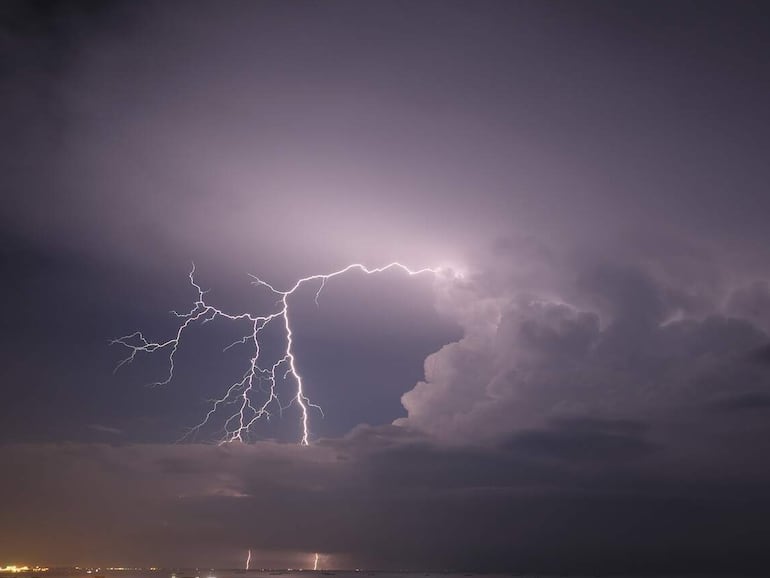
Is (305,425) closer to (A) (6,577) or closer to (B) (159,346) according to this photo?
(B) (159,346)

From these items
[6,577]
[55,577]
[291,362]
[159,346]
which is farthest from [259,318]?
[55,577]

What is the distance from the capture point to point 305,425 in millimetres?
55562

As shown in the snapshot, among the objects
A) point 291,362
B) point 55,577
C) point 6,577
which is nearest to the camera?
point 291,362

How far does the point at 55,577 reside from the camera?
194500 mm

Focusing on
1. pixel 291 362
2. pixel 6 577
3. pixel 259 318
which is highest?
pixel 259 318

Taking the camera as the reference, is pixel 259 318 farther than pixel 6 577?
No

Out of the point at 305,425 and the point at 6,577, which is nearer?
the point at 305,425

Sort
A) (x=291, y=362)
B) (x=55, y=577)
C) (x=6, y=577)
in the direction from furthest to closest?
(x=55, y=577) → (x=6, y=577) → (x=291, y=362)

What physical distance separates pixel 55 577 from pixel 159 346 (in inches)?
7175

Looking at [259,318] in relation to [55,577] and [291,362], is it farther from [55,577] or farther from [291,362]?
[55,577]

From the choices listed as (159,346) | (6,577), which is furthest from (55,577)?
(159,346)

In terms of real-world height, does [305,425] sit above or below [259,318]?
below

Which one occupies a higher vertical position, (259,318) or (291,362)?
(259,318)

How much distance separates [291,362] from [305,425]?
19.7 feet
